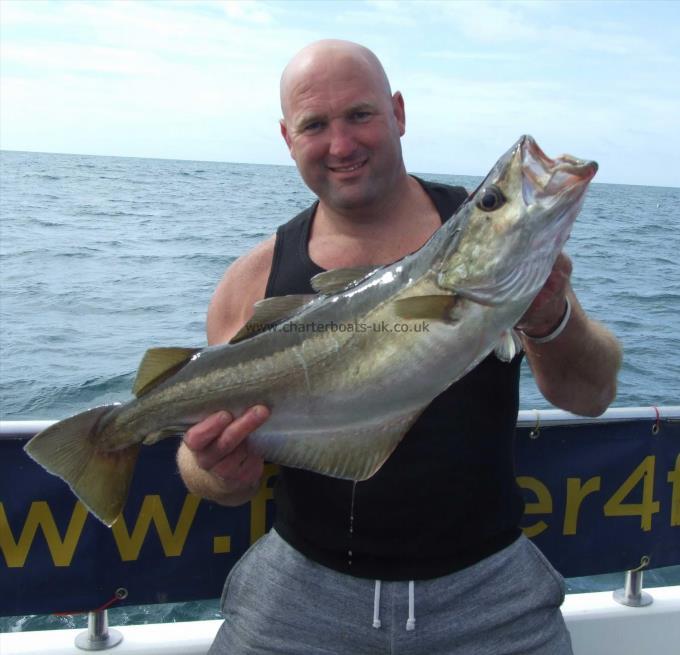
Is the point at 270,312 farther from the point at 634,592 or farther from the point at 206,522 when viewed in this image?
the point at 634,592

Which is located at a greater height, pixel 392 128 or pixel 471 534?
pixel 392 128

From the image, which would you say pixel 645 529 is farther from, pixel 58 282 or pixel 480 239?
pixel 58 282

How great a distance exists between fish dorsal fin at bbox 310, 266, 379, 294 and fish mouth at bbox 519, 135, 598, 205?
2.18 ft

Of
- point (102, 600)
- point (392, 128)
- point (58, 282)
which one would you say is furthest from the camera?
point (58, 282)

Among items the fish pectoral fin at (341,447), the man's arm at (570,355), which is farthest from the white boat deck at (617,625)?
the fish pectoral fin at (341,447)

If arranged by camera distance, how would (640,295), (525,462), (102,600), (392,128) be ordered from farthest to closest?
1. (640,295)
2. (525,462)
3. (102,600)
4. (392,128)

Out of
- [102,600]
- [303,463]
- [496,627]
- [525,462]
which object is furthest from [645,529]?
[102,600]

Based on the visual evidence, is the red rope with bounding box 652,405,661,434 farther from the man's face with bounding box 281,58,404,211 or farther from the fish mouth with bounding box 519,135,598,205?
the fish mouth with bounding box 519,135,598,205

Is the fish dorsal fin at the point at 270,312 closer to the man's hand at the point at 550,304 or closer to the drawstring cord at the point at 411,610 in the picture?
the man's hand at the point at 550,304

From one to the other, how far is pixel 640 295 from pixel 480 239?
660 inches

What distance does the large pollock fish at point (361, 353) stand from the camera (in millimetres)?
2350

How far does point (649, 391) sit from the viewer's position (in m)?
11.1

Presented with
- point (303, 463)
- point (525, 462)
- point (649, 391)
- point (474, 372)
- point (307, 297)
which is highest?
point (307, 297)

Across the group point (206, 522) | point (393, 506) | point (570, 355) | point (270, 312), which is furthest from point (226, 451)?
point (570, 355)
